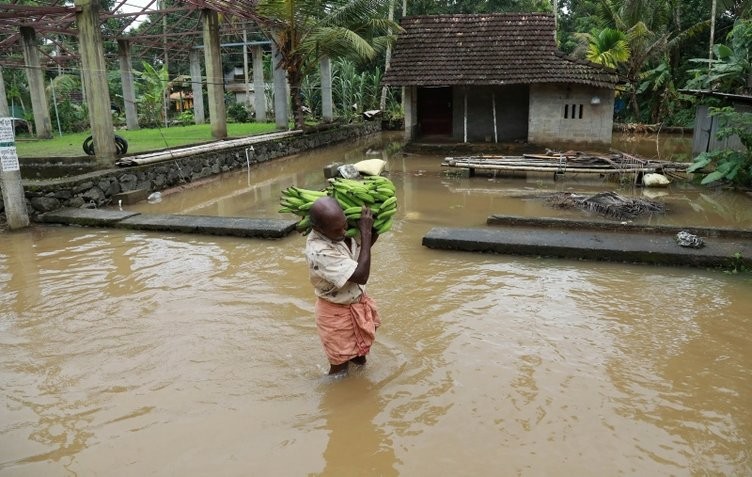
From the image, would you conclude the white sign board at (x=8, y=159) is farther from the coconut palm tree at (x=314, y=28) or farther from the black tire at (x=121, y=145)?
the coconut palm tree at (x=314, y=28)

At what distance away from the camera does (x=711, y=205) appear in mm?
10500

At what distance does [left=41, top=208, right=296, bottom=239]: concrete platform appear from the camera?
8.49 meters

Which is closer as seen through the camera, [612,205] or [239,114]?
[612,205]

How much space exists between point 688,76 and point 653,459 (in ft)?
85.2

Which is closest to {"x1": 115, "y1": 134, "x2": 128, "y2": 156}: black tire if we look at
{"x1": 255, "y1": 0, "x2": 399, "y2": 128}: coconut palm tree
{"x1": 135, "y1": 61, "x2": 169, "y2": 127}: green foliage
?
{"x1": 255, "y1": 0, "x2": 399, "y2": 128}: coconut palm tree

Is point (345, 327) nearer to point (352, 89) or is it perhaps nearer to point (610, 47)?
point (610, 47)

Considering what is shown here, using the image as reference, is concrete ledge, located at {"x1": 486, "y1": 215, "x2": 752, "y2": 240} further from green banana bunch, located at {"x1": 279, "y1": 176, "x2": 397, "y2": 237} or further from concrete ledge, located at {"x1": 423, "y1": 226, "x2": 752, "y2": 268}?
green banana bunch, located at {"x1": 279, "y1": 176, "x2": 397, "y2": 237}

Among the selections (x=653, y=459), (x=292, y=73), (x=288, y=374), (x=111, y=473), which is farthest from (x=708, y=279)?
(x=292, y=73)

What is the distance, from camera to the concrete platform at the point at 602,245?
22.3 ft

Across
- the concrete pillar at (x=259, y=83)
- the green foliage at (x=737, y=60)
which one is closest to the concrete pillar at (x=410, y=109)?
the concrete pillar at (x=259, y=83)

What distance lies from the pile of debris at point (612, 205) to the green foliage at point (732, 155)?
5.62ft

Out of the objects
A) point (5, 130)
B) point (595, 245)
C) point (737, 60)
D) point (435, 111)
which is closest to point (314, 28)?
point (435, 111)

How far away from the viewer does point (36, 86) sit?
17688mm

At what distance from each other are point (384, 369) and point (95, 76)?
9.32 meters
